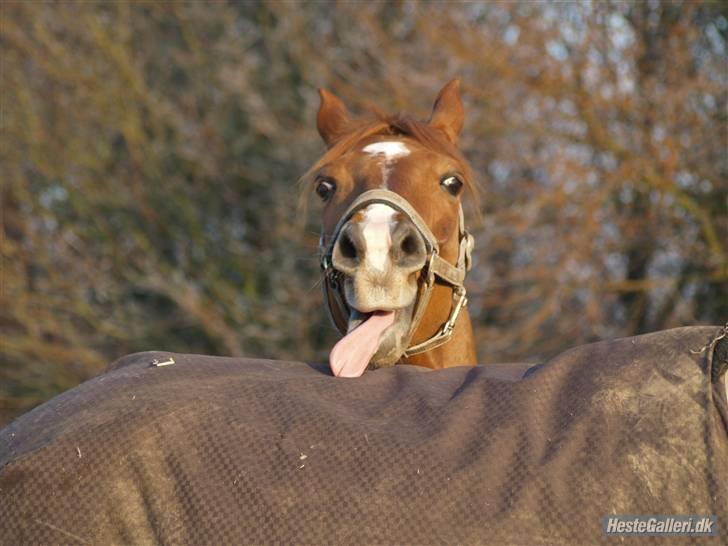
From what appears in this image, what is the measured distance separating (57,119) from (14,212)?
1.18 metres

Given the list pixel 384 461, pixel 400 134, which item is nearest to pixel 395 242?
pixel 400 134

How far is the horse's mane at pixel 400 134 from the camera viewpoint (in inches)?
123

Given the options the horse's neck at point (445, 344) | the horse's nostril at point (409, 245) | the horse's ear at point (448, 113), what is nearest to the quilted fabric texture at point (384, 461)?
the horse's nostril at point (409, 245)

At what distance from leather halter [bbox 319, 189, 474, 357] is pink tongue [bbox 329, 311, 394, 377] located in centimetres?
11

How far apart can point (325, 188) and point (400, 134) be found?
1.11ft

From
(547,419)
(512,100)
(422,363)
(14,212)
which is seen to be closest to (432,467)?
(547,419)

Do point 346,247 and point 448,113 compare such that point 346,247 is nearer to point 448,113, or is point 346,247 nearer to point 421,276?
point 421,276

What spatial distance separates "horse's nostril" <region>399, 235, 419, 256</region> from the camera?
2.60 metres

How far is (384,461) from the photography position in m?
1.62

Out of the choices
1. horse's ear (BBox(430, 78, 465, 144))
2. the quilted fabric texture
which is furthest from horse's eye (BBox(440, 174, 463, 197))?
the quilted fabric texture

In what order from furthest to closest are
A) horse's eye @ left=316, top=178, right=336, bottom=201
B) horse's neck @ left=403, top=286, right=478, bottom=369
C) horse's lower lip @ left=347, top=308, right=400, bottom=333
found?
horse's eye @ left=316, top=178, right=336, bottom=201 < horse's neck @ left=403, top=286, right=478, bottom=369 < horse's lower lip @ left=347, top=308, right=400, bottom=333

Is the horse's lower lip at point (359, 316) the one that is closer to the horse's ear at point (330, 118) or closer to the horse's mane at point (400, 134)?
the horse's mane at point (400, 134)

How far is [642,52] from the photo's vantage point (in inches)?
290

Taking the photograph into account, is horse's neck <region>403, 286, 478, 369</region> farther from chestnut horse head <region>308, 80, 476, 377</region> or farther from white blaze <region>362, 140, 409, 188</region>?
white blaze <region>362, 140, 409, 188</region>
